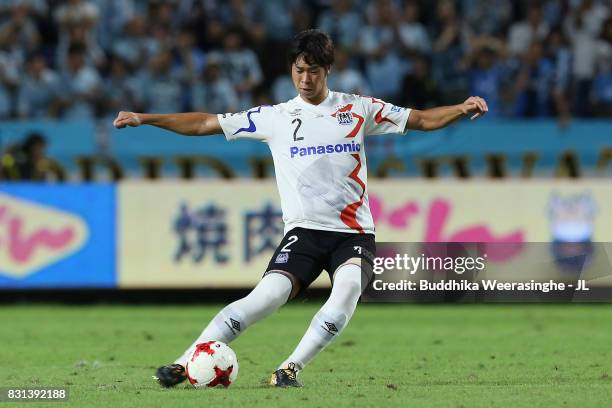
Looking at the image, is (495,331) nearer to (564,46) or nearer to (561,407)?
(561,407)

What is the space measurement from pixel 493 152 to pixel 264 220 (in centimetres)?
323

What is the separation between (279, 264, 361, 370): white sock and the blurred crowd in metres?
9.31

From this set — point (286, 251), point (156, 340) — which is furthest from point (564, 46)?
point (286, 251)

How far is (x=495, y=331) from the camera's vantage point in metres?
12.8

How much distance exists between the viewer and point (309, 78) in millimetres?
8227

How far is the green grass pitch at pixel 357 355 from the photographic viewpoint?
7.98m

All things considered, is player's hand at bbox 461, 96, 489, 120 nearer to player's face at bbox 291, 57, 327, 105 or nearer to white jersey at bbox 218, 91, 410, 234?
white jersey at bbox 218, 91, 410, 234

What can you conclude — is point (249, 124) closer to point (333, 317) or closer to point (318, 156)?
point (318, 156)

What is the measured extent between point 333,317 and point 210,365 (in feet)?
2.55

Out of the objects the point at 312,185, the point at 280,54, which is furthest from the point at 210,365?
the point at 280,54

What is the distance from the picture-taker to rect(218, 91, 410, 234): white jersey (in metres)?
8.30
